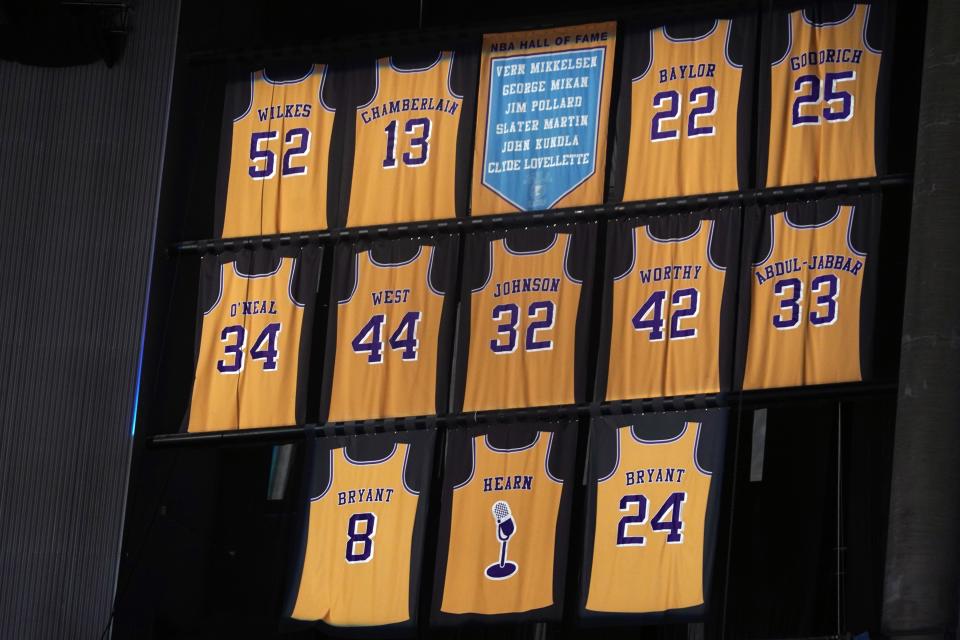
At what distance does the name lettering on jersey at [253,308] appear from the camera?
19.9 m

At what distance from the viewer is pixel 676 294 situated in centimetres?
1830

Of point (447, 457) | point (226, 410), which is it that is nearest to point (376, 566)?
point (447, 457)

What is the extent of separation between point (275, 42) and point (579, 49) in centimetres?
473

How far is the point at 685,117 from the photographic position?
744 inches

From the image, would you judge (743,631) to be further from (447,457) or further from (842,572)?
(447,457)

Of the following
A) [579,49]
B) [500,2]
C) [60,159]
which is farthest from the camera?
[500,2]

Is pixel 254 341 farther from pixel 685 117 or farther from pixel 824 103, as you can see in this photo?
pixel 824 103

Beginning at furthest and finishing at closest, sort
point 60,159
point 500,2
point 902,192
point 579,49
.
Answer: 1. point 500,2
2. point 60,159
3. point 579,49
4. point 902,192

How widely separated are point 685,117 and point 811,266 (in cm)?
221

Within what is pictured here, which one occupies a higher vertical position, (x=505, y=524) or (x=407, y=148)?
(x=407, y=148)

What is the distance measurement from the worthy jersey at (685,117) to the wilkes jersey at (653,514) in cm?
261

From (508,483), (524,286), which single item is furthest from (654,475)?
(524,286)

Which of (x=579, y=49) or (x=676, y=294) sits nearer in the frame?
(x=676, y=294)

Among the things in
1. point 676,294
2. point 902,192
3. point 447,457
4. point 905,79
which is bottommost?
point 447,457
